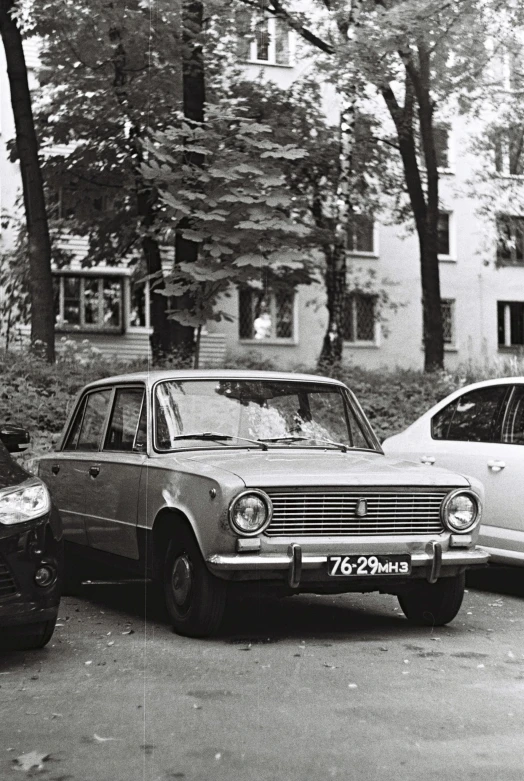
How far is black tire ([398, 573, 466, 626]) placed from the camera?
27.0 feet

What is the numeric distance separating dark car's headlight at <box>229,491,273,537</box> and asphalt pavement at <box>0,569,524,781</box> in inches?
27.2

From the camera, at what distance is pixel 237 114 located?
1822 cm

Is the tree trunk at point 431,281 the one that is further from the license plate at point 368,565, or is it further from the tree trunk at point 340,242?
the license plate at point 368,565

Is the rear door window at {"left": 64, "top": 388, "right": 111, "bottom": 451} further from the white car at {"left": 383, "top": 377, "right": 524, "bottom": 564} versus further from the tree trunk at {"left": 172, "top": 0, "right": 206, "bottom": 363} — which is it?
the tree trunk at {"left": 172, "top": 0, "right": 206, "bottom": 363}

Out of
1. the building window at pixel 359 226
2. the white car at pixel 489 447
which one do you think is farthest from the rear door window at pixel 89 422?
the building window at pixel 359 226

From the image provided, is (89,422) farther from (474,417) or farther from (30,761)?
(30,761)

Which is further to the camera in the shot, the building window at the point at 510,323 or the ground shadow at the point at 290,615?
the building window at the point at 510,323

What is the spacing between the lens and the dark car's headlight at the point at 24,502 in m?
7.12

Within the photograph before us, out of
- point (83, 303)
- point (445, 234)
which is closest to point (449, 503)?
Result: point (83, 303)

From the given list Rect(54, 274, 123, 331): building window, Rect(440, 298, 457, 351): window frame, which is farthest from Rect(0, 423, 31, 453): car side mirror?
Rect(440, 298, 457, 351): window frame

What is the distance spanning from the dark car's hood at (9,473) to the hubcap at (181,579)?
42.8 inches

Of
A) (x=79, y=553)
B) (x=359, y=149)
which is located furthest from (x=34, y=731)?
(x=359, y=149)

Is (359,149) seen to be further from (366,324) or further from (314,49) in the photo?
(366,324)

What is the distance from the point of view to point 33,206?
21031mm
